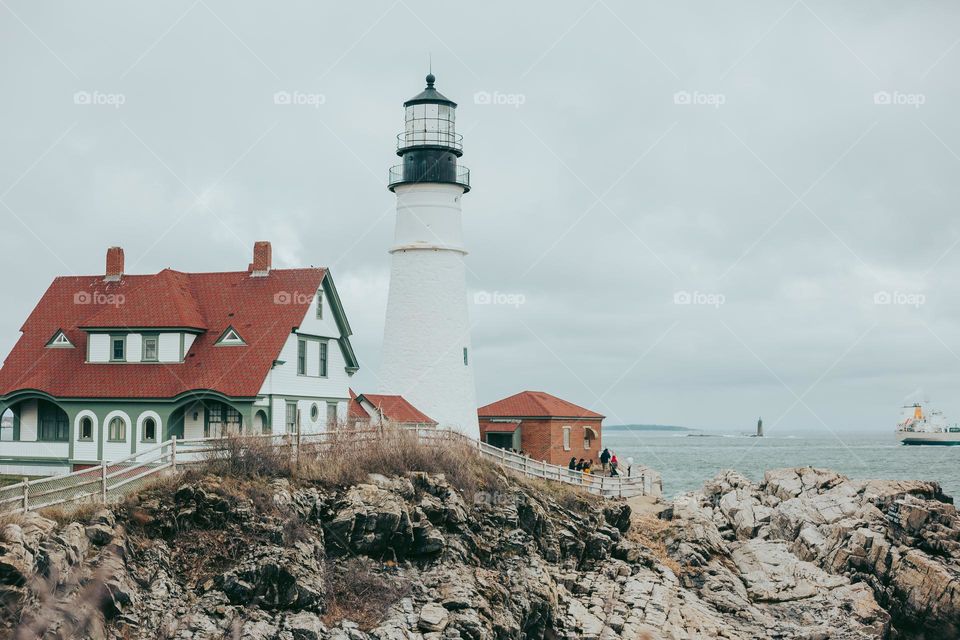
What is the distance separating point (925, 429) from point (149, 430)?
149m

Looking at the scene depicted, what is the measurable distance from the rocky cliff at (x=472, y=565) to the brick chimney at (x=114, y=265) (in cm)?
1414

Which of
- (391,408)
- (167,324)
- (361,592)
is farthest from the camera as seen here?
(391,408)

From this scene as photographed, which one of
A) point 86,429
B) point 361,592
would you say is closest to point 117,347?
point 86,429

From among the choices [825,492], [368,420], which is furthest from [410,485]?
[825,492]

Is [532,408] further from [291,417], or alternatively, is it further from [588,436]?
[291,417]

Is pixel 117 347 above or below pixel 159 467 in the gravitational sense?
above

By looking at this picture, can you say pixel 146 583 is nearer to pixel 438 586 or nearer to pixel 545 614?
pixel 438 586

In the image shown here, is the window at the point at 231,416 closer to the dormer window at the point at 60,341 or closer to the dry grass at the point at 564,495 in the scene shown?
the dormer window at the point at 60,341

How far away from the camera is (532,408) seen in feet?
149

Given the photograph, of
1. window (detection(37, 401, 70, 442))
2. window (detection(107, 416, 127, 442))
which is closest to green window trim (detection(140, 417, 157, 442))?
window (detection(107, 416, 127, 442))

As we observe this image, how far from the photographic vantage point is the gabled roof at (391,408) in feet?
119

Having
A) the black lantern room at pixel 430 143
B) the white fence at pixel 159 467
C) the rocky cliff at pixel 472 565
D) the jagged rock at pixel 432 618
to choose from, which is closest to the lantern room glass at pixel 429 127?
the black lantern room at pixel 430 143

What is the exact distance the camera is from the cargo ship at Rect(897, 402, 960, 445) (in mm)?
154738

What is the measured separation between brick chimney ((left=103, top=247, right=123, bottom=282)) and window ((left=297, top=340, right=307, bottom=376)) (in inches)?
265
